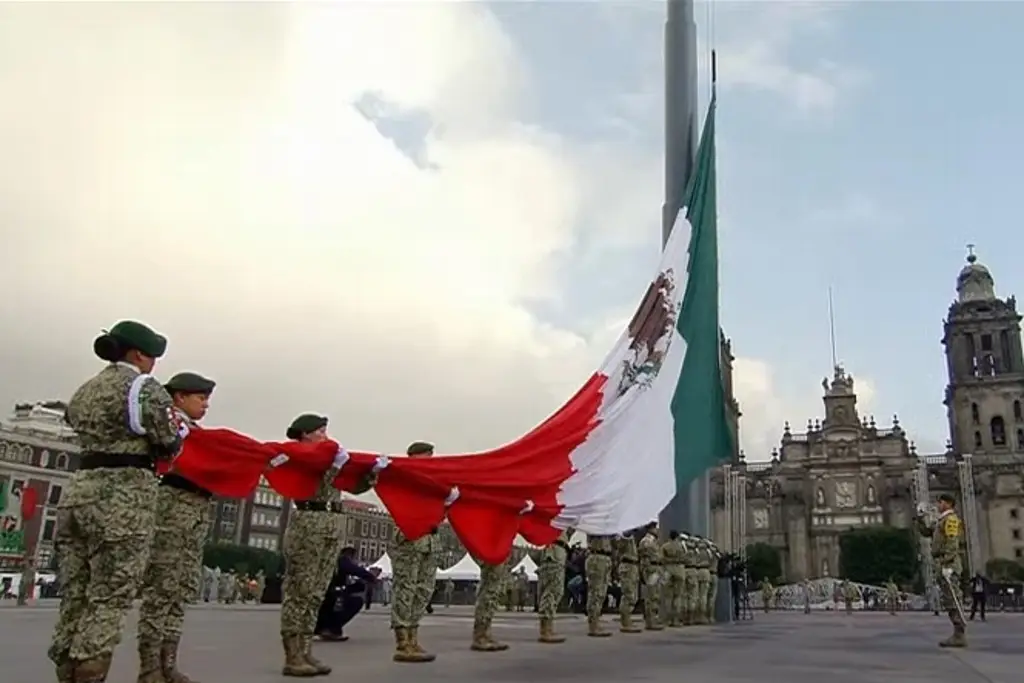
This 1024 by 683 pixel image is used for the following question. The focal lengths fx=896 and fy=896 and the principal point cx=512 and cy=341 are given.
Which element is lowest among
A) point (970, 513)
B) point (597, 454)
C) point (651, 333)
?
point (597, 454)

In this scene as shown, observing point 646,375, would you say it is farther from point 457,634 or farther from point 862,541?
point 862,541

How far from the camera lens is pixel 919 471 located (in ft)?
228

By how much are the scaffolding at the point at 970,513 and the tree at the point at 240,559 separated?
167 ft

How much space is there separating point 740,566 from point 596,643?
592 inches

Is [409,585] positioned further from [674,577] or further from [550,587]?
[674,577]

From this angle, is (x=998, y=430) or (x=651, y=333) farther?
(x=998, y=430)

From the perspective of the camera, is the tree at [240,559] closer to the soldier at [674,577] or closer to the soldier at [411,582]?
the soldier at [674,577]

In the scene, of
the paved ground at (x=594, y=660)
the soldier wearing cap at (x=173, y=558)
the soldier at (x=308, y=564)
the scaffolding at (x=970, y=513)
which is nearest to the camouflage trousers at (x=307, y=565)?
the soldier at (x=308, y=564)

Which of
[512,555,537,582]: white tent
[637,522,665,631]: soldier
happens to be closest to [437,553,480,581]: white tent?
[512,555,537,582]: white tent

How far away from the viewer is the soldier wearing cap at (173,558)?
5.43 m

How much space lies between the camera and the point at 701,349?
1267 cm

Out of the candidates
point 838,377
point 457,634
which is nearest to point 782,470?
point 838,377

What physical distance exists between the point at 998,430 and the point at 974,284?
13.5 metres

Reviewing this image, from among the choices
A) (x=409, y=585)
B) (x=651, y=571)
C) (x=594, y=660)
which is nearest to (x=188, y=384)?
(x=409, y=585)
